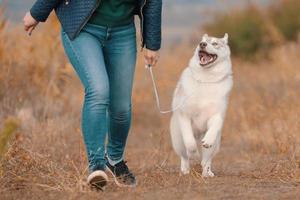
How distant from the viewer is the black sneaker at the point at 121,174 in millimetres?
6734

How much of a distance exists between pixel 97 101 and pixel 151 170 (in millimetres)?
1607

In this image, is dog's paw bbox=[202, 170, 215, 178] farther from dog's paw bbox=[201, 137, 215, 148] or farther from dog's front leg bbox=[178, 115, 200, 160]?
dog's paw bbox=[201, 137, 215, 148]

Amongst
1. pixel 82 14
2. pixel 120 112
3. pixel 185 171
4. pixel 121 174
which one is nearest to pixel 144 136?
pixel 185 171

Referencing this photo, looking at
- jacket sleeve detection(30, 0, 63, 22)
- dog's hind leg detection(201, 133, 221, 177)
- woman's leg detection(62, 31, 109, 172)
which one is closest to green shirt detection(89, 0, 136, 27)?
woman's leg detection(62, 31, 109, 172)

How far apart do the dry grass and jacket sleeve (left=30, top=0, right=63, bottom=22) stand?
109 cm

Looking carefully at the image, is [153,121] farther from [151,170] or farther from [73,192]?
[73,192]

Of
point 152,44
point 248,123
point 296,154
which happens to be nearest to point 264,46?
point 248,123

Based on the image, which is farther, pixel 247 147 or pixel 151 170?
pixel 247 147

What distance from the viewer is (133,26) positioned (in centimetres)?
664

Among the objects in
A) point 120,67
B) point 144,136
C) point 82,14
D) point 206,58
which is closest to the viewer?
point 82,14

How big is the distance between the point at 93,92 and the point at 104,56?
494 mm

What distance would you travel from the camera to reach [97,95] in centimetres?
614

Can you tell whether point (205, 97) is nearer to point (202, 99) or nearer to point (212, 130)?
point (202, 99)

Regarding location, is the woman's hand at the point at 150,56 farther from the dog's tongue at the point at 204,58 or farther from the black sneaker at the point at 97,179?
the black sneaker at the point at 97,179
